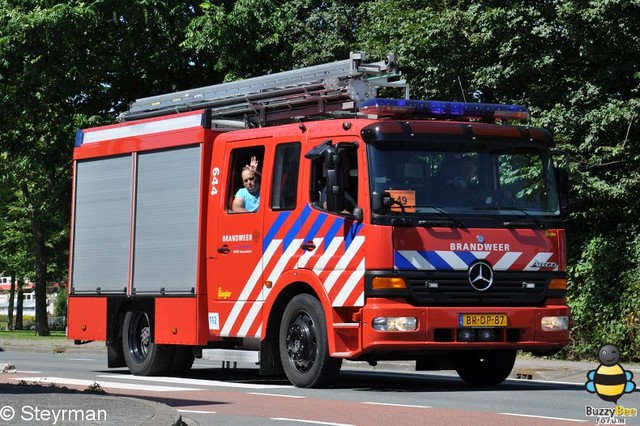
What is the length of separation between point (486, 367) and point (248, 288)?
3.03 metres

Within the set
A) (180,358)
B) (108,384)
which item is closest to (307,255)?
(108,384)

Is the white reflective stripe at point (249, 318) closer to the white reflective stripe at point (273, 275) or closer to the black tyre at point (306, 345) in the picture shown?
the white reflective stripe at point (273, 275)

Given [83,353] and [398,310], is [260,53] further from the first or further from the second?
[398,310]

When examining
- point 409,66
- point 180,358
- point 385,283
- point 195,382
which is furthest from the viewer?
point 409,66

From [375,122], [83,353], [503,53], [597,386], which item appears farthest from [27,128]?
[597,386]

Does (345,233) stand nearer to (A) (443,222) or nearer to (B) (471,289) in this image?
(A) (443,222)

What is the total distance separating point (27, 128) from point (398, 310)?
2118 centimetres

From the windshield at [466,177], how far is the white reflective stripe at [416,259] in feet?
1.37

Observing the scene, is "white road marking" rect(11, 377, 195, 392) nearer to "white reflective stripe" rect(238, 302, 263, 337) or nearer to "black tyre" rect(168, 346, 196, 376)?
"white reflective stripe" rect(238, 302, 263, 337)

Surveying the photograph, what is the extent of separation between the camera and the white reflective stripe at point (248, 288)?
16234mm

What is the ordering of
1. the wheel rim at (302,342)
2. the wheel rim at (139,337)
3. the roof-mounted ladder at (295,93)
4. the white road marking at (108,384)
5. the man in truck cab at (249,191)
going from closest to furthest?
the wheel rim at (302,342)
the white road marking at (108,384)
the roof-mounted ladder at (295,93)
the man in truck cab at (249,191)
the wheel rim at (139,337)

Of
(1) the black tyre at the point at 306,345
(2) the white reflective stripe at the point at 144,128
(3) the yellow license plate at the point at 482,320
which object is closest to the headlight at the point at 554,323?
(3) the yellow license plate at the point at 482,320

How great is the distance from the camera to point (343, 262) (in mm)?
15039

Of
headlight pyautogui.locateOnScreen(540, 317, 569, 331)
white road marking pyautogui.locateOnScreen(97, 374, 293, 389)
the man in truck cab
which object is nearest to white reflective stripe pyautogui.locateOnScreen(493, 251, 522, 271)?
headlight pyautogui.locateOnScreen(540, 317, 569, 331)
